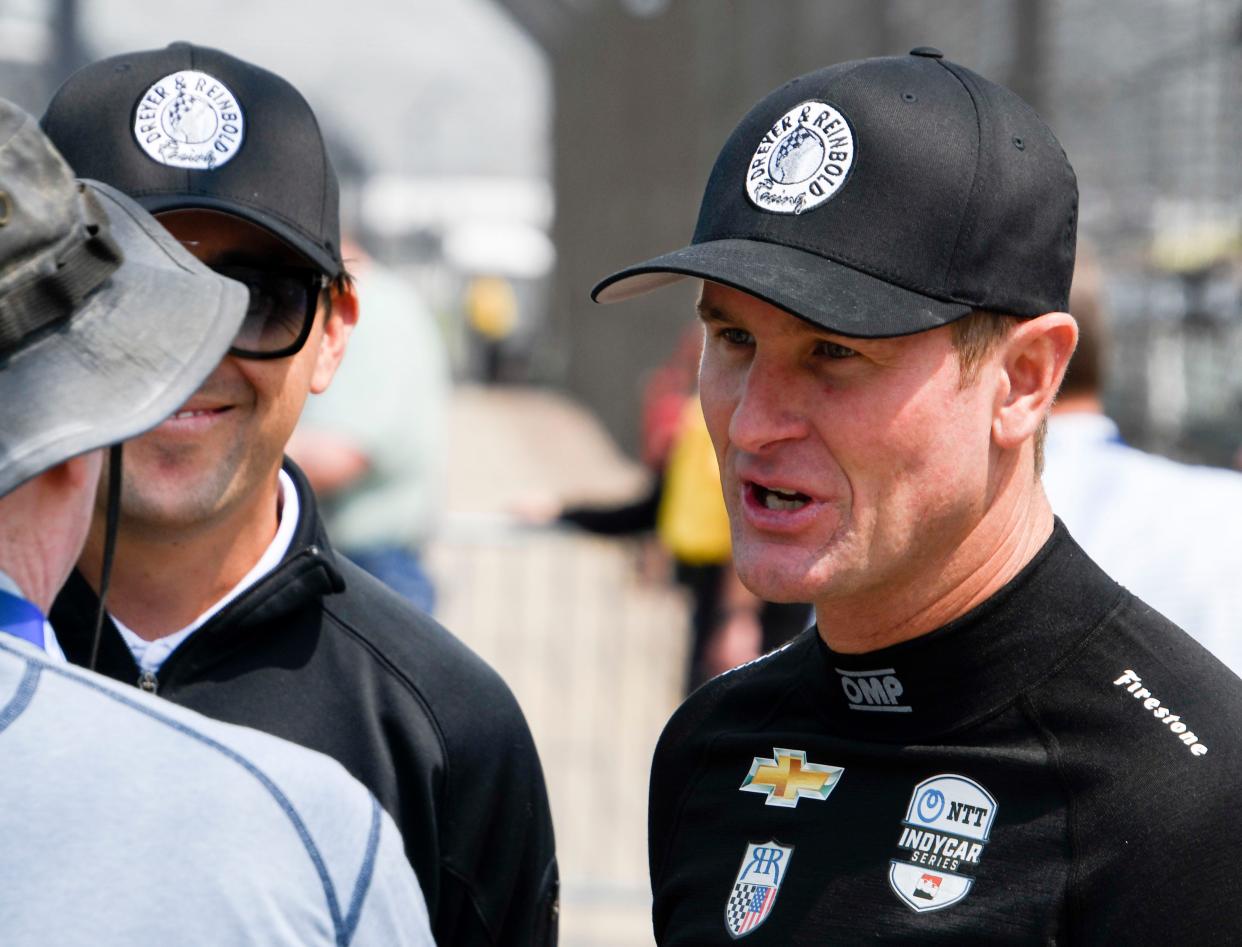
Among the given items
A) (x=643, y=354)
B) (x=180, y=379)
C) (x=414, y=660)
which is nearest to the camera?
(x=180, y=379)

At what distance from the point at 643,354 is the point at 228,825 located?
56.2ft

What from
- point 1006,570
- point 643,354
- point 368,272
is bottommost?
point 643,354

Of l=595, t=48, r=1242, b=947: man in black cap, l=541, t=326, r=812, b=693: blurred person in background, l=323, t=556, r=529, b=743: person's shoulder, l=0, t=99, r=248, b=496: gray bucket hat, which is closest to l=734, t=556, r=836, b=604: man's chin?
l=595, t=48, r=1242, b=947: man in black cap

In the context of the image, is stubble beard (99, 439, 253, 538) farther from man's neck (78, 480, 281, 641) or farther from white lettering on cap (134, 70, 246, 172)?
white lettering on cap (134, 70, 246, 172)

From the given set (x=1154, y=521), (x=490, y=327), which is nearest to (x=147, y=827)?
(x=1154, y=521)

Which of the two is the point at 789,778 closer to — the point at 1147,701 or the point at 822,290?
the point at 1147,701

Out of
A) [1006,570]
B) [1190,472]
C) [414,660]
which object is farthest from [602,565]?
[1006,570]

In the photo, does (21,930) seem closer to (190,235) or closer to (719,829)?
(719,829)

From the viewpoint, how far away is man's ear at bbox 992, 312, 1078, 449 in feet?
6.09

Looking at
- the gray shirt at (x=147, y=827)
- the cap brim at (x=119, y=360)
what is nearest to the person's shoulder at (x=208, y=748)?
the gray shirt at (x=147, y=827)

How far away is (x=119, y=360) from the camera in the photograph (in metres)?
1.45

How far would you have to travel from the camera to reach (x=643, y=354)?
60.2ft

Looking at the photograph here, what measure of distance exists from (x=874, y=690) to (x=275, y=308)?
109 centimetres

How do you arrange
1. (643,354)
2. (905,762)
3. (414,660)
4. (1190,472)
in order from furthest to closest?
(643,354) < (1190,472) < (414,660) < (905,762)
